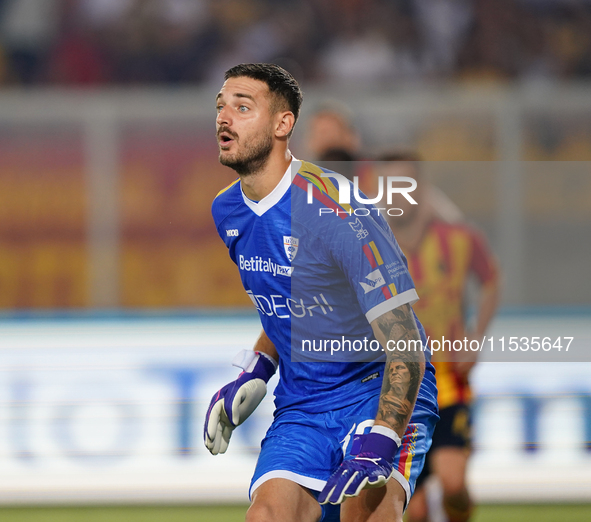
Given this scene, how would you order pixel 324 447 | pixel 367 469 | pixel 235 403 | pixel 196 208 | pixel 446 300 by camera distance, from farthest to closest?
pixel 196 208 → pixel 446 300 → pixel 235 403 → pixel 324 447 → pixel 367 469

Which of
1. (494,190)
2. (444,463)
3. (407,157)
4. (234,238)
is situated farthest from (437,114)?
(234,238)

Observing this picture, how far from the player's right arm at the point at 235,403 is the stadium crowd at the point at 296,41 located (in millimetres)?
5506

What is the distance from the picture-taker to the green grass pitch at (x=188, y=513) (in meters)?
4.54

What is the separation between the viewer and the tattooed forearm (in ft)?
7.37

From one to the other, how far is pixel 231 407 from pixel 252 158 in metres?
0.78

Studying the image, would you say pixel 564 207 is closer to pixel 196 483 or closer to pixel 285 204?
pixel 196 483

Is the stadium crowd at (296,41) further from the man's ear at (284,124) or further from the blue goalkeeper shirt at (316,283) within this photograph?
the blue goalkeeper shirt at (316,283)

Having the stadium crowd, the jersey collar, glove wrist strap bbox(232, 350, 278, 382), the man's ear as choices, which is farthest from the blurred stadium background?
the man's ear

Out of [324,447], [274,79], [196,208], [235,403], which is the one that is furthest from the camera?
[196,208]

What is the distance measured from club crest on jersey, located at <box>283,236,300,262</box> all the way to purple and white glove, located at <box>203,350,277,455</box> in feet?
1.53

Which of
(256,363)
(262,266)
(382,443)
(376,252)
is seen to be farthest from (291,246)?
(382,443)

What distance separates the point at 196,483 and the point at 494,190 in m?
2.77

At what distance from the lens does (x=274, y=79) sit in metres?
2.55

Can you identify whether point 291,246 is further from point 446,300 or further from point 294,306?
point 446,300
